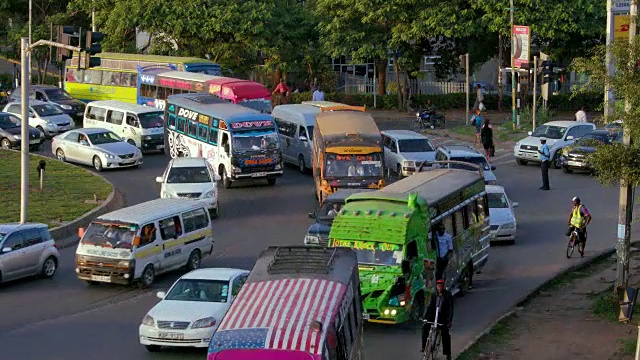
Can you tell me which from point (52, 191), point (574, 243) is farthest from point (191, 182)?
point (574, 243)

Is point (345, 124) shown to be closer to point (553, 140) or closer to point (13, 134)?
point (553, 140)

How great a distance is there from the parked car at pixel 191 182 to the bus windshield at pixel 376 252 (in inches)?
504

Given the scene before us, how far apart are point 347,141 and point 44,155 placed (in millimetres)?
15934

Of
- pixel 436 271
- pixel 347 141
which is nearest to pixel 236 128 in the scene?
pixel 347 141

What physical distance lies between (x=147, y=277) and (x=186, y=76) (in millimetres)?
26223

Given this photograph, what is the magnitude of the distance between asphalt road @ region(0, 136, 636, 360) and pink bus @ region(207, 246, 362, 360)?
137 inches

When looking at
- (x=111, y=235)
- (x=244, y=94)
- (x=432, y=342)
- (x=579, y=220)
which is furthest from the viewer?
(x=244, y=94)

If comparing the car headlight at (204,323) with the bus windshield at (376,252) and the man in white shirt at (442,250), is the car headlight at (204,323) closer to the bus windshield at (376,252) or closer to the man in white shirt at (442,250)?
the bus windshield at (376,252)

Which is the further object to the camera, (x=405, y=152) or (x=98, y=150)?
(x=98, y=150)

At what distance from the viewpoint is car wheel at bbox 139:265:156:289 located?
2572 centimetres

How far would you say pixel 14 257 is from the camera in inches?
1019

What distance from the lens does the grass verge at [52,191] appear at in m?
33.0

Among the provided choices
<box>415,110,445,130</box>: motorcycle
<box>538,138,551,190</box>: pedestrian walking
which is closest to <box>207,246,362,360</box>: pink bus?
<box>538,138,551,190</box>: pedestrian walking

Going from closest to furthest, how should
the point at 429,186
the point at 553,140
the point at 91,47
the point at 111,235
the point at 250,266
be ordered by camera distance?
1. the point at 429,186
2. the point at 111,235
3. the point at 91,47
4. the point at 250,266
5. the point at 553,140
